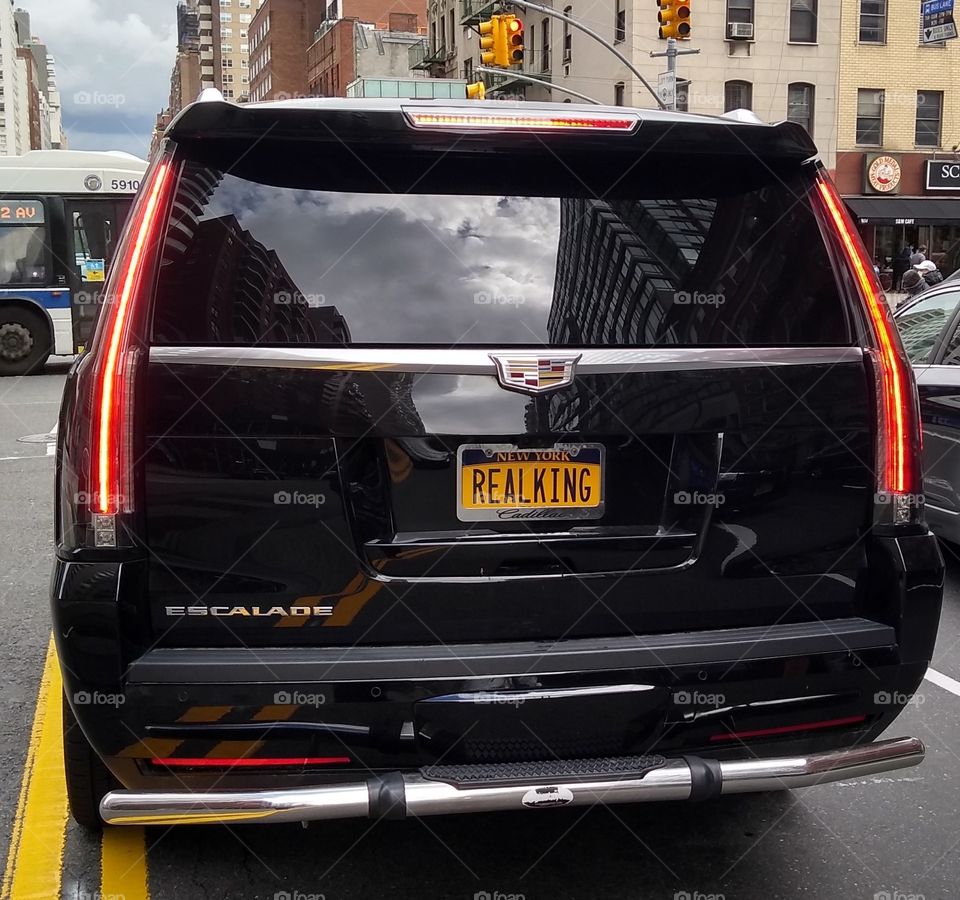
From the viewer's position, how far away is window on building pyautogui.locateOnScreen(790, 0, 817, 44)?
3700cm

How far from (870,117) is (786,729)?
3825 centimetres

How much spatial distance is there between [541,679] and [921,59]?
3915 centimetres

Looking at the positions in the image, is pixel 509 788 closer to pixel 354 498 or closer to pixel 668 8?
pixel 354 498

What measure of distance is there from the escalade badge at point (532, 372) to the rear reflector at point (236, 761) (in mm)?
961

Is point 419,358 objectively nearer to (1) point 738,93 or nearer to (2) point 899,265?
(1) point 738,93

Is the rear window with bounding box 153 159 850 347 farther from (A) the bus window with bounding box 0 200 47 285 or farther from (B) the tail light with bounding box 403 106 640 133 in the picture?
(A) the bus window with bounding box 0 200 47 285

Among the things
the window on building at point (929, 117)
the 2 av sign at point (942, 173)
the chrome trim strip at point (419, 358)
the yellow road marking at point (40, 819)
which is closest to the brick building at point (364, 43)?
the window on building at point (929, 117)

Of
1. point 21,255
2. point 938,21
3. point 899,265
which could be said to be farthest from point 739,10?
point 21,255

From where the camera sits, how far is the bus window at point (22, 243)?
19.4 meters

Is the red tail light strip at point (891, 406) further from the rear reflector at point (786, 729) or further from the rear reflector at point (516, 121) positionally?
the rear reflector at point (516, 121)

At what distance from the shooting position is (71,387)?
2.93m

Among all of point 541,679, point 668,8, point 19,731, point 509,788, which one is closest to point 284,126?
point 541,679

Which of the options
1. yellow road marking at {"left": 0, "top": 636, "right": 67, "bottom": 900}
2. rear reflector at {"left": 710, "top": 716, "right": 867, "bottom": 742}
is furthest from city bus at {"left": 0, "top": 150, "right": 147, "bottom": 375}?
rear reflector at {"left": 710, "top": 716, "right": 867, "bottom": 742}

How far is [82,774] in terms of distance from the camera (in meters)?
3.37
